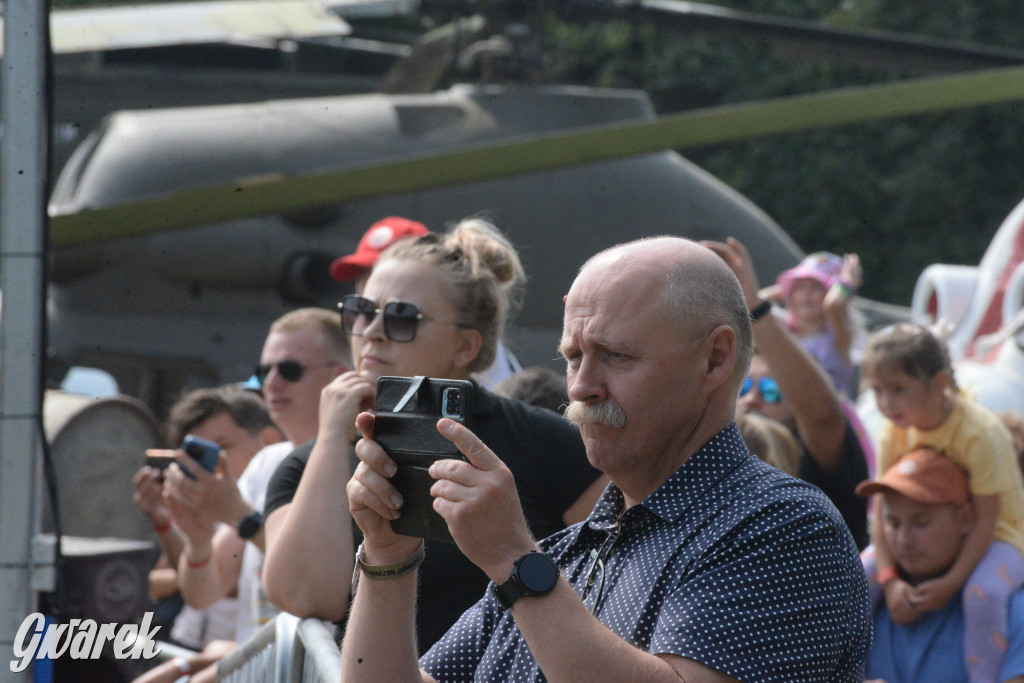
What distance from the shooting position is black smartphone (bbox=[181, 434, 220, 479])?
10.9 ft

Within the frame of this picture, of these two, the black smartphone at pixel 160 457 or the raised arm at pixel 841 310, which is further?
the raised arm at pixel 841 310

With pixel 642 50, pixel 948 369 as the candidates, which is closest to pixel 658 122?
pixel 948 369

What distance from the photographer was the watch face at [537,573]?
1.47m

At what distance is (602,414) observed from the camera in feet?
5.51

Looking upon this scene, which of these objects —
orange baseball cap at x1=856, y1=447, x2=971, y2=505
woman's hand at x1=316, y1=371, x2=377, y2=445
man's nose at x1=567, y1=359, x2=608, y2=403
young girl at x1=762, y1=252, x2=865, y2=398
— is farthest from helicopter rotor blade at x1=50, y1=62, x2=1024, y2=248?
man's nose at x1=567, y1=359, x2=608, y2=403

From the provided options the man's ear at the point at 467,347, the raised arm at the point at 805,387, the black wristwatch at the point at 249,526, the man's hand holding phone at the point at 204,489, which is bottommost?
the black wristwatch at the point at 249,526

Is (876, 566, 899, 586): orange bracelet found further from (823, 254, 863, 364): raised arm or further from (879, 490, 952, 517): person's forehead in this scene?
(823, 254, 863, 364): raised arm

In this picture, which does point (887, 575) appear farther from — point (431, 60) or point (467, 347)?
point (431, 60)

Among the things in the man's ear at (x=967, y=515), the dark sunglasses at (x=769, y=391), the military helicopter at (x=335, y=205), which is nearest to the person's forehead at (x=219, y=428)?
the military helicopter at (x=335, y=205)

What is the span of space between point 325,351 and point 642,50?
636 inches

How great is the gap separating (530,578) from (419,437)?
0.28 meters

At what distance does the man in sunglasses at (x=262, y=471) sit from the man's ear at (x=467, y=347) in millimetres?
884

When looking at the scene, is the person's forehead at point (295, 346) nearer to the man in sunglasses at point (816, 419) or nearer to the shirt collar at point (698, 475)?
the man in sunglasses at point (816, 419)

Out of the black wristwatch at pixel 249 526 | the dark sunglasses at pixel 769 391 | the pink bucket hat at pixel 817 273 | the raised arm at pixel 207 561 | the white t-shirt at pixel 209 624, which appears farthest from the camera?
the pink bucket hat at pixel 817 273
